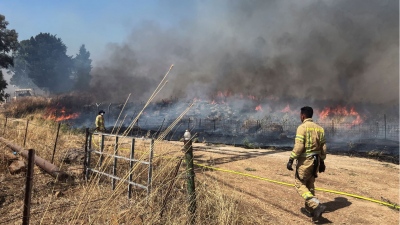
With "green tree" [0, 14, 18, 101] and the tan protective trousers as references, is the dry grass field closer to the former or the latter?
the tan protective trousers

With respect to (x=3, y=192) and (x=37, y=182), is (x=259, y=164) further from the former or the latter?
(x=3, y=192)

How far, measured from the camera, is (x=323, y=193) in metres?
5.64

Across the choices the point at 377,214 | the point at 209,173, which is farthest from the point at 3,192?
the point at 377,214

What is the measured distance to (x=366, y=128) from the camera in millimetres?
21359

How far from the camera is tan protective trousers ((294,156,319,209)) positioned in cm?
423

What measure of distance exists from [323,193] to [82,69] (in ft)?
177

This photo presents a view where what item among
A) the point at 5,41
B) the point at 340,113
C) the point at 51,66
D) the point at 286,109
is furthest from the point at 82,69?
the point at 340,113

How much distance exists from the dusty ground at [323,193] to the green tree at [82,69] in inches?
1454

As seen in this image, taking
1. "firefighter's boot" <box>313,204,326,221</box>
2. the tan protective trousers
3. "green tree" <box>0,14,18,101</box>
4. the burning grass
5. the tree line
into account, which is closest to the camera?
the burning grass

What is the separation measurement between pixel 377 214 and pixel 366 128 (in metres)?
19.7

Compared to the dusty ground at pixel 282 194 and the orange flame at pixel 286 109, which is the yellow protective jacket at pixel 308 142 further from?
the orange flame at pixel 286 109

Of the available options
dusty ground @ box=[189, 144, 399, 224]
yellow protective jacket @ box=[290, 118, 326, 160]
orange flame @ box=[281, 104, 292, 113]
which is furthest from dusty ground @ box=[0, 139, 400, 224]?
orange flame @ box=[281, 104, 292, 113]

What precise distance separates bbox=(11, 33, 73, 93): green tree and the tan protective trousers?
46.2m

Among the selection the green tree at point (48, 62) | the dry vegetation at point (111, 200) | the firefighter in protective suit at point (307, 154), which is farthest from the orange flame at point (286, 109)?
the green tree at point (48, 62)
